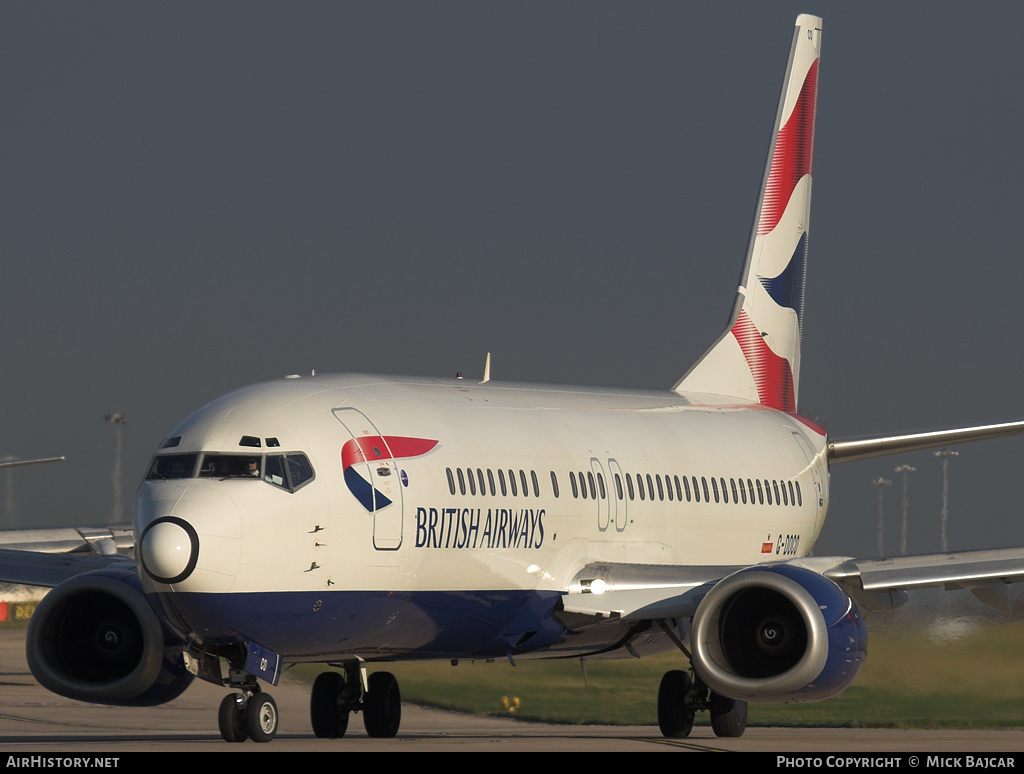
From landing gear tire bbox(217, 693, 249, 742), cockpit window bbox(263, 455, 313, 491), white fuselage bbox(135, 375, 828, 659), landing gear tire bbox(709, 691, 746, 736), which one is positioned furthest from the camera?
landing gear tire bbox(709, 691, 746, 736)

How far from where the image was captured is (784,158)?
103ft

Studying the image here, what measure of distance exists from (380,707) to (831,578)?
6015 mm

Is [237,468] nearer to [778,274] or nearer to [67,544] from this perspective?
[778,274]

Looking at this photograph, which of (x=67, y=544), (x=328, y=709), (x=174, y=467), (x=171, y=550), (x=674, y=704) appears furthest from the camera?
(x=67, y=544)

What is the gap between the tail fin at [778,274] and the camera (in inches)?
1169

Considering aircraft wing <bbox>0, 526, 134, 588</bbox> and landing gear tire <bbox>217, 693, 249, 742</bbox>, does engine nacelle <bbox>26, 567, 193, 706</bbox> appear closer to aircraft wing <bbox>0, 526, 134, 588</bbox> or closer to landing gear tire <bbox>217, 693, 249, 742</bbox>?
aircraft wing <bbox>0, 526, 134, 588</bbox>

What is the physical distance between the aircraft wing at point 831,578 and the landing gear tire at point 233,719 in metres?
4.89

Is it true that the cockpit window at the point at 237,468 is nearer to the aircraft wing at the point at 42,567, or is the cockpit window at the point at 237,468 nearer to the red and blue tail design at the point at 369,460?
the red and blue tail design at the point at 369,460

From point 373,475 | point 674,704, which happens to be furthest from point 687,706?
point 373,475

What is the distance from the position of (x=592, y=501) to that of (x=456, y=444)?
304 cm

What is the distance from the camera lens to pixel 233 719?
1770 centimetres

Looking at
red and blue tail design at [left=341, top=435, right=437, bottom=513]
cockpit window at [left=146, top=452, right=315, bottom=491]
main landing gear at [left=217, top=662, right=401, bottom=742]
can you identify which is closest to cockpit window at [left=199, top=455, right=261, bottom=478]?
cockpit window at [left=146, top=452, right=315, bottom=491]

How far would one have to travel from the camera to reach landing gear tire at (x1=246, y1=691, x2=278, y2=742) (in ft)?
58.0

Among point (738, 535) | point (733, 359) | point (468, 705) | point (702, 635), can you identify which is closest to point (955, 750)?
point (702, 635)
